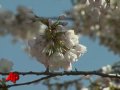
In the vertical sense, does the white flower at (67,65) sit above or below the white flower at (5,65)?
above

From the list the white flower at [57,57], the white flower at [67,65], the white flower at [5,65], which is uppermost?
the white flower at [57,57]

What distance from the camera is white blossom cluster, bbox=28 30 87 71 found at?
403 centimetres

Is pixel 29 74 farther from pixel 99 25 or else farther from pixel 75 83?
pixel 99 25

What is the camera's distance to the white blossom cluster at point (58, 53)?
4.03 m

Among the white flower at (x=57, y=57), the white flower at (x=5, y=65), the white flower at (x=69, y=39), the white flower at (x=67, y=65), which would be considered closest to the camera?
the white flower at (x=5, y=65)

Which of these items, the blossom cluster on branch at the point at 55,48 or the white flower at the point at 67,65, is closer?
the blossom cluster on branch at the point at 55,48

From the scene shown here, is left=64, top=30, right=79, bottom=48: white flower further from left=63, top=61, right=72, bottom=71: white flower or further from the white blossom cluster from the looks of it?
left=63, top=61, right=72, bottom=71: white flower

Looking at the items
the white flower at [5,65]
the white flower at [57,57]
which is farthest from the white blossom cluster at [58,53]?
the white flower at [5,65]

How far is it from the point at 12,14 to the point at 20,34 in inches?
3.8

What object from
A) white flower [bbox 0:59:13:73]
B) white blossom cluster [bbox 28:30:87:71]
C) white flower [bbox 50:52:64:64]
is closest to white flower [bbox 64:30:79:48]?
white blossom cluster [bbox 28:30:87:71]

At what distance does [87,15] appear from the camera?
1436 mm

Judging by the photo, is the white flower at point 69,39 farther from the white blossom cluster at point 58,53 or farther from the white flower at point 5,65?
the white flower at point 5,65

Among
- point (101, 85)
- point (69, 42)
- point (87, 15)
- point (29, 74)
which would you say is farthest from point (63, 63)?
point (87, 15)

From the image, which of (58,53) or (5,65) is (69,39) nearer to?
(58,53)
